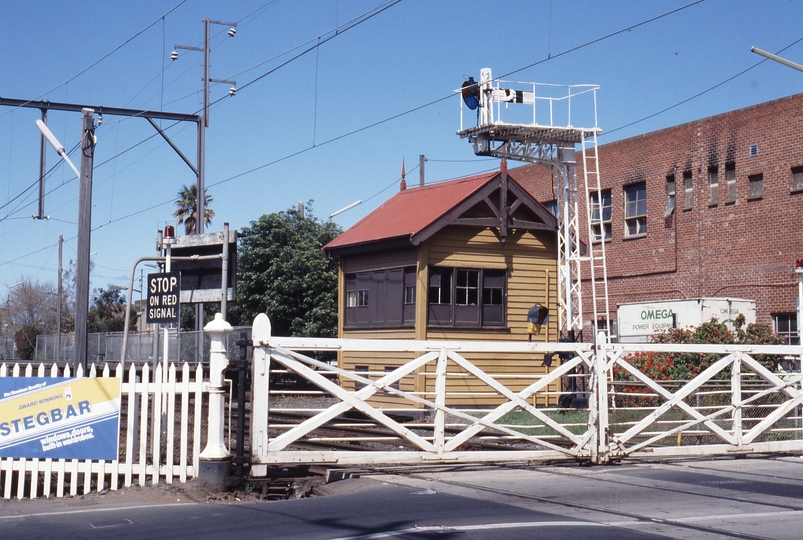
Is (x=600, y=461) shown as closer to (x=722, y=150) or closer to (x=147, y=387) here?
(x=147, y=387)

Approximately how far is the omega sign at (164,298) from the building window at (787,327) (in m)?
17.4

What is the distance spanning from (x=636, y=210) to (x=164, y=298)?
20.2 meters

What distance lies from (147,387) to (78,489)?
5.30ft

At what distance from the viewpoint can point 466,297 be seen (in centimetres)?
2294

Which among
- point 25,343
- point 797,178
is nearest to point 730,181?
point 797,178

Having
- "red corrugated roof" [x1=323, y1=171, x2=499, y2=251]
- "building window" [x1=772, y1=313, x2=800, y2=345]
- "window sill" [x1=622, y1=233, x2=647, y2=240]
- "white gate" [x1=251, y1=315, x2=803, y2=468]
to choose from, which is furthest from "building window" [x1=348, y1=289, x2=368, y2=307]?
"building window" [x1=772, y1=313, x2=800, y2=345]

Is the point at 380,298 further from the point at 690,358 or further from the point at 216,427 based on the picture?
the point at 216,427

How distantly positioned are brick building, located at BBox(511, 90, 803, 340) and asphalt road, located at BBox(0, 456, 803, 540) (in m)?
13.7

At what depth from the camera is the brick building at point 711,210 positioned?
25641mm

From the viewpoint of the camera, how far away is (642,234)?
101 feet

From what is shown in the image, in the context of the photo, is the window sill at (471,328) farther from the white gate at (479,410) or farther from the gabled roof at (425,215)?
the white gate at (479,410)

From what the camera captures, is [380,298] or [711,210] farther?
[711,210]

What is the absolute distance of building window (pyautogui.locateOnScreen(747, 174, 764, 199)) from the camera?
87.0 ft

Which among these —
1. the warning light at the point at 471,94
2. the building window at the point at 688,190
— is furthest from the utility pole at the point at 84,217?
the building window at the point at 688,190
